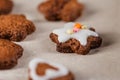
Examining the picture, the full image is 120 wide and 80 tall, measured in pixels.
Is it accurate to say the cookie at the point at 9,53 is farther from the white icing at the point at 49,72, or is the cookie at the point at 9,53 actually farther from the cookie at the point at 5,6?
the cookie at the point at 5,6

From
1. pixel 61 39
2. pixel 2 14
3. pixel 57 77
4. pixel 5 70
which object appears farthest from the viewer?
pixel 2 14

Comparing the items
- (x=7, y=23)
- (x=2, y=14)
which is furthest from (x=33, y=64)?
(x=2, y=14)

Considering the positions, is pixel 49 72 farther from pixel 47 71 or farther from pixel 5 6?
pixel 5 6

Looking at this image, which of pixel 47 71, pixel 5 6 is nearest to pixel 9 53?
pixel 47 71

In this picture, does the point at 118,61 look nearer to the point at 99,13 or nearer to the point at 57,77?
the point at 57,77

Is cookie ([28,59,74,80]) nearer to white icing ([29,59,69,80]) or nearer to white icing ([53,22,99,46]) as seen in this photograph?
white icing ([29,59,69,80])

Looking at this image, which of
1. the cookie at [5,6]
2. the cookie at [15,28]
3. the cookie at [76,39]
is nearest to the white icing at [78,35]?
the cookie at [76,39]

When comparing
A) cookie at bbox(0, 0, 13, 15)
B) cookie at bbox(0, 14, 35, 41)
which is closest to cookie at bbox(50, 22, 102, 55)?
cookie at bbox(0, 14, 35, 41)
